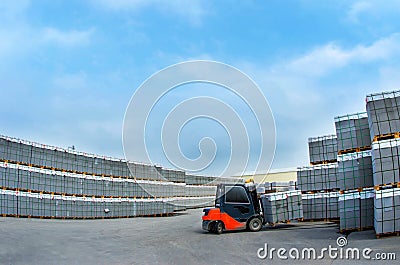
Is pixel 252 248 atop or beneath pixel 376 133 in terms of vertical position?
beneath

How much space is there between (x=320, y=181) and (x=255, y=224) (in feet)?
10.0

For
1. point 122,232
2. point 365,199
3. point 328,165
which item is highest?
point 328,165

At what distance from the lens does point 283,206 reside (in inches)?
519

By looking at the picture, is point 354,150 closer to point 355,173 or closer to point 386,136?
point 355,173

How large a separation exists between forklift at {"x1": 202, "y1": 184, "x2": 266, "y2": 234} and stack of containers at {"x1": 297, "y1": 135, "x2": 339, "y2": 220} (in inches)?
95.3

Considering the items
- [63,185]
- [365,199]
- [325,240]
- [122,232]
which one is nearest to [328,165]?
[365,199]

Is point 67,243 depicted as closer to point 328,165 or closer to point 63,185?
point 63,185

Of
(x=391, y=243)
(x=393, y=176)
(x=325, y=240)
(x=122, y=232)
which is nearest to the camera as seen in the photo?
(x=391, y=243)

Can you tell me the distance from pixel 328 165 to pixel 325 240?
14.8 feet

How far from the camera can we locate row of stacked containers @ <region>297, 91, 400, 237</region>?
8.98m

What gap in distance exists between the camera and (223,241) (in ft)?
34.7

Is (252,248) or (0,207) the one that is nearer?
(252,248)

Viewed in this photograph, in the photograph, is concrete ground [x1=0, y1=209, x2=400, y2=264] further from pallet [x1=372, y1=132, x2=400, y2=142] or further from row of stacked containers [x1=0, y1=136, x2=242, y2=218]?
row of stacked containers [x1=0, y1=136, x2=242, y2=218]

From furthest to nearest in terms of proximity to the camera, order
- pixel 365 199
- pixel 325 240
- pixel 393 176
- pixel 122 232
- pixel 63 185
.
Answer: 1. pixel 63 185
2. pixel 122 232
3. pixel 365 199
4. pixel 325 240
5. pixel 393 176
